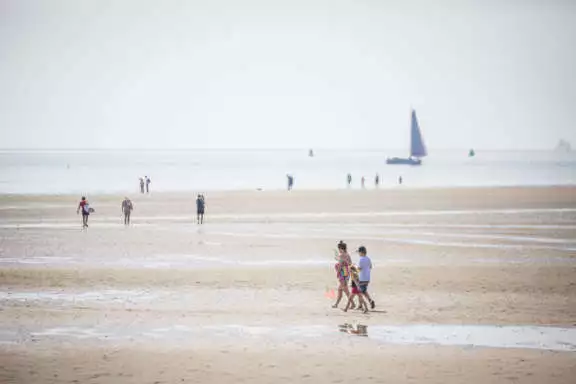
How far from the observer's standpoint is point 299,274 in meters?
27.1

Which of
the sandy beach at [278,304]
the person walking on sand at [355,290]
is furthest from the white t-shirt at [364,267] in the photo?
→ the sandy beach at [278,304]

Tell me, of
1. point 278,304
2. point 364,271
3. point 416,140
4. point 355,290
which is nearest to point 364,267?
point 364,271

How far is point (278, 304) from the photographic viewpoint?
70.7 ft

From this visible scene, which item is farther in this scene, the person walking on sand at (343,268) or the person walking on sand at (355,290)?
the person walking on sand at (343,268)

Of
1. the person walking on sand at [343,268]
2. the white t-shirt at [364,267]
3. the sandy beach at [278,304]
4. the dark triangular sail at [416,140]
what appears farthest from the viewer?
the dark triangular sail at [416,140]

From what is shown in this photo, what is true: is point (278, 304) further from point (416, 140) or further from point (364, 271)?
point (416, 140)

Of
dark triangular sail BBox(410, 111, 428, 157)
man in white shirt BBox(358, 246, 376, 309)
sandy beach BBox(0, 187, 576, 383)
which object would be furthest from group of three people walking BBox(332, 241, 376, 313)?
dark triangular sail BBox(410, 111, 428, 157)

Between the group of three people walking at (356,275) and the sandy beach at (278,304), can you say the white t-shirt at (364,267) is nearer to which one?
the group of three people walking at (356,275)

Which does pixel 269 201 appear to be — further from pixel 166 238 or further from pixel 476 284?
pixel 476 284

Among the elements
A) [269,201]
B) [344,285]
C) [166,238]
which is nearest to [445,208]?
[269,201]

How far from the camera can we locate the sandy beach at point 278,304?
15344 millimetres

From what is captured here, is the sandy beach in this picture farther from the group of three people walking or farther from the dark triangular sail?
the dark triangular sail

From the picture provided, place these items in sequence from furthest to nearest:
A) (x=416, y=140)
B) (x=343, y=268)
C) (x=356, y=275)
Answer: (x=416, y=140) → (x=343, y=268) → (x=356, y=275)

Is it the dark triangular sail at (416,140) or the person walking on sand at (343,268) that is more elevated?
the dark triangular sail at (416,140)
